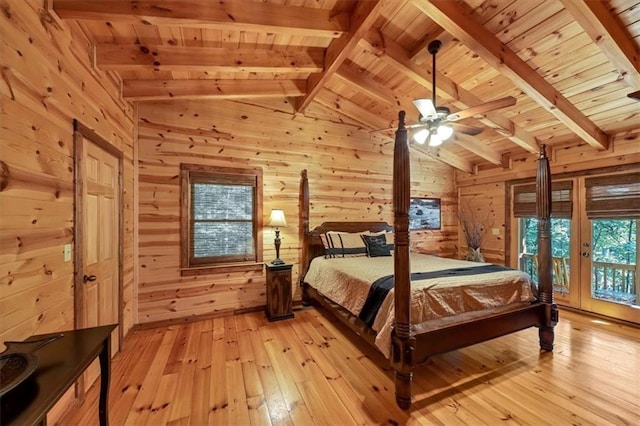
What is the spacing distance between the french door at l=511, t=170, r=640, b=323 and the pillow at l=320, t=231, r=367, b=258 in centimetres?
310

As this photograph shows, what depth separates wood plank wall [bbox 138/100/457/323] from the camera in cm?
352

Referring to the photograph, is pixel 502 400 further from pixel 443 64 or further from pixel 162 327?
pixel 162 327

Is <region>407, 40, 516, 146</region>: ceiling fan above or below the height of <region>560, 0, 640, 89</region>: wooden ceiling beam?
below

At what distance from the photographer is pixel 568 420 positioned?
6.00 feet

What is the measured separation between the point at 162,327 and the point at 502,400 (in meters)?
3.74

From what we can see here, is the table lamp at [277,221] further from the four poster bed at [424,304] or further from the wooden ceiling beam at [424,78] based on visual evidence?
the wooden ceiling beam at [424,78]

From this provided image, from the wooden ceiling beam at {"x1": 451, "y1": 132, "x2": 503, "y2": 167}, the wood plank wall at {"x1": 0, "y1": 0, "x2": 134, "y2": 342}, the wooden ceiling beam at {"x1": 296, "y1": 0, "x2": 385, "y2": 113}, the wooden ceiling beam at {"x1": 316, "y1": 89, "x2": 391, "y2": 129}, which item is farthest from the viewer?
the wooden ceiling beam at {"x1": 451, "y1": 132, "x2": 503, "y2": 167}

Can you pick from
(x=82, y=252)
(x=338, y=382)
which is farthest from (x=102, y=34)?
(x=338, y=382)

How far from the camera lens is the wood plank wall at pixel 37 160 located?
1.35m

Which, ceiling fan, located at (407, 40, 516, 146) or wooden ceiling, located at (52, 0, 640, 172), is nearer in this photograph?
wooden ceiling, located at (52, 0, 640, 172)

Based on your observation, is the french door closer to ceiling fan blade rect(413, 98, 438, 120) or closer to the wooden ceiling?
the wooden ceiling

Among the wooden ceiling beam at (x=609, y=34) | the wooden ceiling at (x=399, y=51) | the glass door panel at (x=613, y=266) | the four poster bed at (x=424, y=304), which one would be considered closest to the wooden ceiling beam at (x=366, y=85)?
the wooden ceiling at (x=399, y=51)

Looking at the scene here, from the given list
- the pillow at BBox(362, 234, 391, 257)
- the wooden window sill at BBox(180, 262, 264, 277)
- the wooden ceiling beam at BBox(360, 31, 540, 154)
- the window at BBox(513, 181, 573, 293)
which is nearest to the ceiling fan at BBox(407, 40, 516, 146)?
the wooden ceiling beam at BBox(360, 31, 540, 154)

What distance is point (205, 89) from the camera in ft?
11.0
